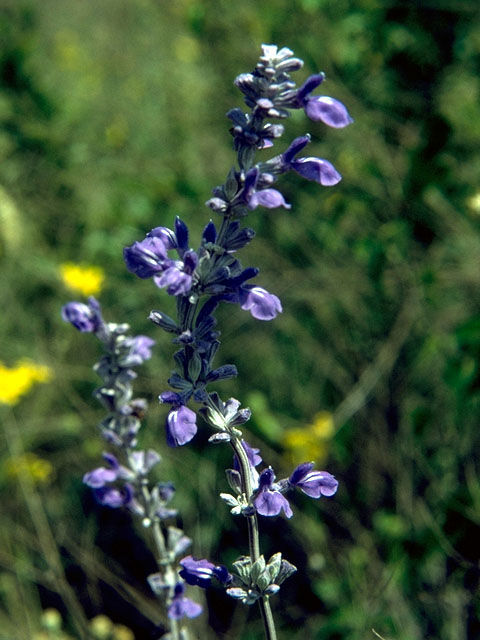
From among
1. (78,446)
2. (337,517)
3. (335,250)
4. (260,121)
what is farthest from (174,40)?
(260,121)

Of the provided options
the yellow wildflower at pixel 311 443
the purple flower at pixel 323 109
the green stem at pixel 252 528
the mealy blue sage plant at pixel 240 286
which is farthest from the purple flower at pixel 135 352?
the yellow wildflower at pixel 311 443

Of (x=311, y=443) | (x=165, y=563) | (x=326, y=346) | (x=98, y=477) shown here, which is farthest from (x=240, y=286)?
(x=326, y=346)

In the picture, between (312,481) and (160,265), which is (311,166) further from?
(312,481)

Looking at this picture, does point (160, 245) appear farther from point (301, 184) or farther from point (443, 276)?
point (301, 184)

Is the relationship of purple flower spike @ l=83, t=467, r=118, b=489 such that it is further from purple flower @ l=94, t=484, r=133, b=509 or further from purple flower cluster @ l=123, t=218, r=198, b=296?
purple flower cluster @ l=123, t=218, r=198, b=296

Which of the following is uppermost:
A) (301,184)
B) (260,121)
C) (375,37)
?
(375,37)
